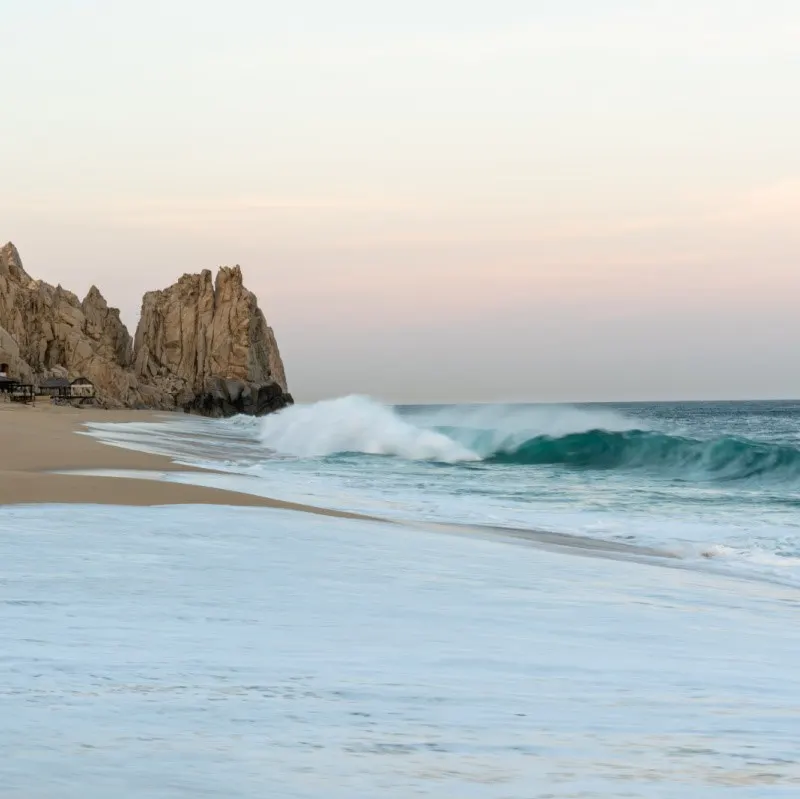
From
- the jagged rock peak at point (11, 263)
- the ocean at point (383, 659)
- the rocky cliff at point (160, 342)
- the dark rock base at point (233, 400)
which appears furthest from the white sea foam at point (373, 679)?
the jagged rock peak at point (11, 263)

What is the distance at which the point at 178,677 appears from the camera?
141 inches

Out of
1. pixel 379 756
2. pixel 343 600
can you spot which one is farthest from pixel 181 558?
pixel 379 756

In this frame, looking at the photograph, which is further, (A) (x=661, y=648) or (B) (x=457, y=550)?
(B) (x=457, y=550)

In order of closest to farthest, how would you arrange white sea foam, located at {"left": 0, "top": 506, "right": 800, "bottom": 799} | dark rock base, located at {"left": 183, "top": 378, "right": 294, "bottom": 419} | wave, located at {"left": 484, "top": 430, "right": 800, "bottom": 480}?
white sea foam, located at {"left": 0, "top": 506, "right": 800, "bottom": 799}
wave, located at {"left": 484, "top": 430, "right": 800, "bottom": 480}
dark rock base, located at {"left": 183, "top": 378, "right": 294, "bottom": 419}

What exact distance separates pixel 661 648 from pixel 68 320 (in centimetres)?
10377

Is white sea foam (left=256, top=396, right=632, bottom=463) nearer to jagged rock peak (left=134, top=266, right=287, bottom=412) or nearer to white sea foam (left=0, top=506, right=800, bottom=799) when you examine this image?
white sea foam (left=0, top=506, right=800, bottom=799)

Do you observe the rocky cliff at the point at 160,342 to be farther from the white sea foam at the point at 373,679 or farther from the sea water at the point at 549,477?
the white sea foam at the point at 373,679

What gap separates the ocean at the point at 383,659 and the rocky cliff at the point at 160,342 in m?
90.3

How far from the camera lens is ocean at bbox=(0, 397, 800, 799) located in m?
2.73

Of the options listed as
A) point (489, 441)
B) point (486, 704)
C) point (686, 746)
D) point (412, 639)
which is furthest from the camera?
point (489, 441)

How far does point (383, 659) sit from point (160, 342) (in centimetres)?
11209

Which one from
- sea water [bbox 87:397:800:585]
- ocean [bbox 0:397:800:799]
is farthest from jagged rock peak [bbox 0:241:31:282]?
ocean [bbox 0:397:800:799]

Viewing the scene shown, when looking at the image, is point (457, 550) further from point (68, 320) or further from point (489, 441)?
point (68, 320)

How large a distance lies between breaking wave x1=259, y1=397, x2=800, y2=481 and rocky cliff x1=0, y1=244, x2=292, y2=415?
6628 centimetres
